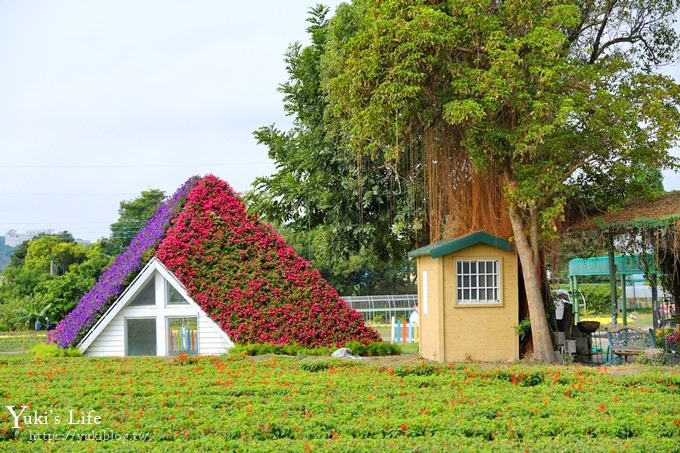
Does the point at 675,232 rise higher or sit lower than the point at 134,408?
higher

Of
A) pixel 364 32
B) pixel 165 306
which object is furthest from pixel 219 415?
pixel 165 306

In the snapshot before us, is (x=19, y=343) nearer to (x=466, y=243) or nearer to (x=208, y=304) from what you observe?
(x=208, y=304)

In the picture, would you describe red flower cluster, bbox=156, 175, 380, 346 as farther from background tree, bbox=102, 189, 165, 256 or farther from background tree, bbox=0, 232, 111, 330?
background tree, bbox=102, 189, 165, 256

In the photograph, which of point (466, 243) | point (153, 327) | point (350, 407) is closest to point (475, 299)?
point (466, 243)

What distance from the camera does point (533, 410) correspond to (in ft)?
37.7

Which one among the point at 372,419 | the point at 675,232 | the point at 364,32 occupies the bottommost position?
the point at 372,419

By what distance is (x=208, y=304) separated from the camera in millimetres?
21906

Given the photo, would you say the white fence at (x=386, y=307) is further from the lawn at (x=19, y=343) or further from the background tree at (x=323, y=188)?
the background tree at (x=323, y=188)

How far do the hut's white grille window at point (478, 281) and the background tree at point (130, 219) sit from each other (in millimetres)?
42526

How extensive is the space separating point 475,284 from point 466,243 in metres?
0.94

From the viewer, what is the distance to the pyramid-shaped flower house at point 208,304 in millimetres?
21891

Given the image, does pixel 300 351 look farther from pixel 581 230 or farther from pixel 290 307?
pixel 581 230

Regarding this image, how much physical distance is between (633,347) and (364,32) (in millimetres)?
8056

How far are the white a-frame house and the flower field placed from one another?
4.57m
